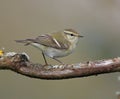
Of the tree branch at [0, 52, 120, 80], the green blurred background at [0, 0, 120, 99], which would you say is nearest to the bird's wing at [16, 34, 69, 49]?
the tree branch at [0, 52, 120, 80]

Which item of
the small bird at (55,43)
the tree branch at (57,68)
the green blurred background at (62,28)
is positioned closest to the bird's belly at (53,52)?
the small bird at (55,43)

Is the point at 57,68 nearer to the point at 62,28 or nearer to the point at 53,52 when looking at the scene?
the point at 53,52

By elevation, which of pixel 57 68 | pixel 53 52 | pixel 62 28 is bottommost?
pixel 62 28

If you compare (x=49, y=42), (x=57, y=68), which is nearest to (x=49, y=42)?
(x=49, y=42)

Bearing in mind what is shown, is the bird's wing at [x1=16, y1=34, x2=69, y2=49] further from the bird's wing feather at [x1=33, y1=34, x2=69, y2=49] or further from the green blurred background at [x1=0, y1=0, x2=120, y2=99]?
the green blurred background at [x1=0, y1=0, x2=120, y2=99]

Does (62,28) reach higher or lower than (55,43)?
lower

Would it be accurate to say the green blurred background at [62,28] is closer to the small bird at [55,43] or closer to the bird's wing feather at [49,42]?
the small bird at [55,43]
